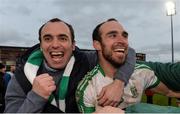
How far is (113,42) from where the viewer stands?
2.88 m

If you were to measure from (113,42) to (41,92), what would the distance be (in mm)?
713

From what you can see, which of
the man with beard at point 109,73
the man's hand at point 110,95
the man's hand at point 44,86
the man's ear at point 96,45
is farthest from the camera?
the man's ear at point 96,45

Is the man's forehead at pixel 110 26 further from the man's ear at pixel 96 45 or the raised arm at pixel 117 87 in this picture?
the raised arm at pixel 117 87

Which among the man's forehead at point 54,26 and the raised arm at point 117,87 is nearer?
the raised arm at point 117,87

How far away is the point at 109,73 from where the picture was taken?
2977 mm

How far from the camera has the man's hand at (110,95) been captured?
103 inches

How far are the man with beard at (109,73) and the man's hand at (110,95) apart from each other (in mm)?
60

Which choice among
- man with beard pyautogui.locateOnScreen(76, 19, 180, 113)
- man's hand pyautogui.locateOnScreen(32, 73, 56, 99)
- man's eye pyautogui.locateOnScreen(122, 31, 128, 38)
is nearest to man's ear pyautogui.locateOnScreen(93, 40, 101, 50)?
man with beard pyautogui.locateOnScreen(76, 19, 180, 113)

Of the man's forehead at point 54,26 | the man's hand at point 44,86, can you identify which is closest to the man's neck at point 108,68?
the man's forehead at point 54,26

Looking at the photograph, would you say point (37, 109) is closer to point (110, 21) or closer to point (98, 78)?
point (98, 78)

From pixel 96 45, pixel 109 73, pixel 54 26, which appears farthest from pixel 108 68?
pixel 54 26

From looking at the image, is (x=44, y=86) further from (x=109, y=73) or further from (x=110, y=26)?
(x=110, y=26)

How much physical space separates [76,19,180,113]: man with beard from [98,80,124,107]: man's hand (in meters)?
0.06

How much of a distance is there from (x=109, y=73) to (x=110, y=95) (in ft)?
1.29
